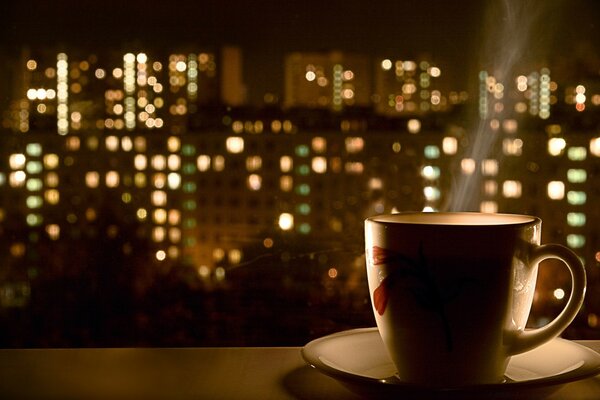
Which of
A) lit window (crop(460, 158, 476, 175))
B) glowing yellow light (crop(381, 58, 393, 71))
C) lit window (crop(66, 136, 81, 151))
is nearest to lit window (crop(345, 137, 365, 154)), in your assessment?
glowing yellow light (crop(381, 58, 393, 71))

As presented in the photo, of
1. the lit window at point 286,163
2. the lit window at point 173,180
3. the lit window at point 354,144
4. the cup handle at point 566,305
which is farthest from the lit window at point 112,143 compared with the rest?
the cup handle at point 566,305

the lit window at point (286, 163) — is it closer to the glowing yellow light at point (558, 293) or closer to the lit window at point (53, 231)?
the lit window at point (53, 231)

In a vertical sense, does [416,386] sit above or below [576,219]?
below

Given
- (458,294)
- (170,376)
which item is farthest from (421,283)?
(170,376)

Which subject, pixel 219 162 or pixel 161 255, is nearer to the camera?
pixel 161 255

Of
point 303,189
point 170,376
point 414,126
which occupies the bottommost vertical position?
point 170,376

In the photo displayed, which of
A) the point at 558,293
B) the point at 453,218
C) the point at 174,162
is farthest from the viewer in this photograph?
the point at 174,162

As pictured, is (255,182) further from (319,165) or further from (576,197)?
(576,197)
